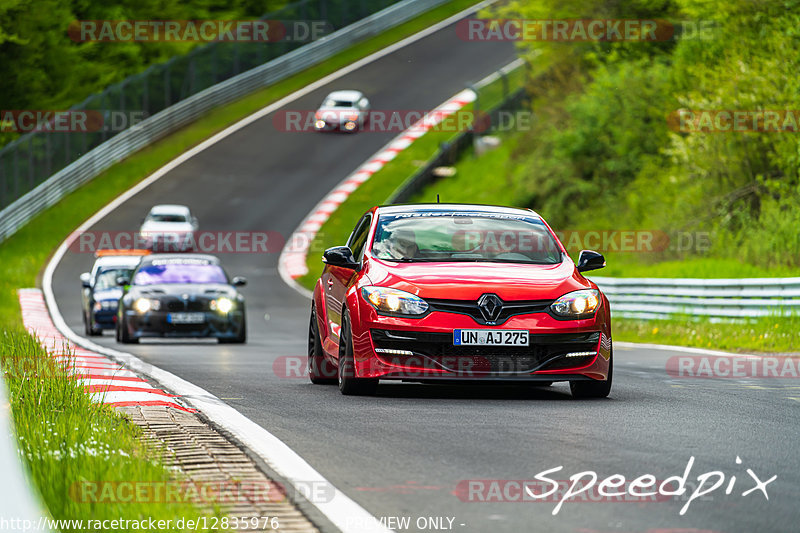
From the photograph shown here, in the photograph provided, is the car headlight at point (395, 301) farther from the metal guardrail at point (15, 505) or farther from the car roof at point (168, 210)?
the car roof at point (168, 210)

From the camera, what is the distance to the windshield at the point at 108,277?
24714 mm

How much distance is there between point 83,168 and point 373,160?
10634mm

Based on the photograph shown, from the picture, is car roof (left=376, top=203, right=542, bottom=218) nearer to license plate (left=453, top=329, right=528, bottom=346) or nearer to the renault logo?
the renault logo

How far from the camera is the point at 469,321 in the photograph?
1008 centimetres

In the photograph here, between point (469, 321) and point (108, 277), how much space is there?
53.9ft

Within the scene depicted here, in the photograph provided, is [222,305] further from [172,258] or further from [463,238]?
[463,238]

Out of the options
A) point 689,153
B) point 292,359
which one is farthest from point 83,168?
point 292,359

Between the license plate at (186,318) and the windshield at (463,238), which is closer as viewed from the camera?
the windshield at (463,238)

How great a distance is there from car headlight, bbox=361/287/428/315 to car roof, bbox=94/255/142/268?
16182 millimetres

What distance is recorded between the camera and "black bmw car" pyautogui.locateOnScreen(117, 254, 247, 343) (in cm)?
2014

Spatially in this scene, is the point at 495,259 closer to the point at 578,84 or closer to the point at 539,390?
the point at 539,390

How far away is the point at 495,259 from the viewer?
1105 cm

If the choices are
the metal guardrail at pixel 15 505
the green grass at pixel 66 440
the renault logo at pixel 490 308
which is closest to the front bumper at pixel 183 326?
the green grass at pixel 66 440

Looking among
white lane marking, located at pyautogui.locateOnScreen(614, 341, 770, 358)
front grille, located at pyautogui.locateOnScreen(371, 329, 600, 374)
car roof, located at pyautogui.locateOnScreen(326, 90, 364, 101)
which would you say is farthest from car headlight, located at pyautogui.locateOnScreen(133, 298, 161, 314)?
car roof, located at pyautogui.locateOnScreen(326, 90, 364, 101)
